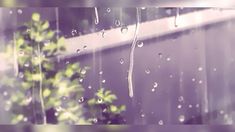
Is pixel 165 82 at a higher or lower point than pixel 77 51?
lower

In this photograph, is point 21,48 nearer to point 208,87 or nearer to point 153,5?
point 153,5

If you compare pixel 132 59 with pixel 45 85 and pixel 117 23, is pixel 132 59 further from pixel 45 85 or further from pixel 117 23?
pixel 45 85

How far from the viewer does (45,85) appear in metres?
1.22

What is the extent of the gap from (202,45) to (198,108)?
0.22 m

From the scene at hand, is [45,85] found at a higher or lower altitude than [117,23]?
lower

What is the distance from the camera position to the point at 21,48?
1.21m

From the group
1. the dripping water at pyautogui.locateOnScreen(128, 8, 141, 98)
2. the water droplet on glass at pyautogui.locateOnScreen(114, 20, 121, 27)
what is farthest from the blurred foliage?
the water droplet on glass at pyautogui.locateOnScreen(114, 20, 121, 27)

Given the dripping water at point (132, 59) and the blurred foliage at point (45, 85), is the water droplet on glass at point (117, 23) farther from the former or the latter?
the blurred foliage at point (45, 85)

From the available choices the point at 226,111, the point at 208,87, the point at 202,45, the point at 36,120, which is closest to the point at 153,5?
the point at 202,45

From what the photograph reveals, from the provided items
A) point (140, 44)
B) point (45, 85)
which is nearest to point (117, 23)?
point (140, 44)

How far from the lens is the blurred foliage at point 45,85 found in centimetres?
121

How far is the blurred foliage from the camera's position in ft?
3.96

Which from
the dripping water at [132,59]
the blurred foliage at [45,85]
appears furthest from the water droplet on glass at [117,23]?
the blurred foliage at [45,85]

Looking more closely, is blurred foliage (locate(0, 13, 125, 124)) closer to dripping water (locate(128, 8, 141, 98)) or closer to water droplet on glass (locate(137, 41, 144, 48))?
dripping water (locate(128, 8, 141, 98))
